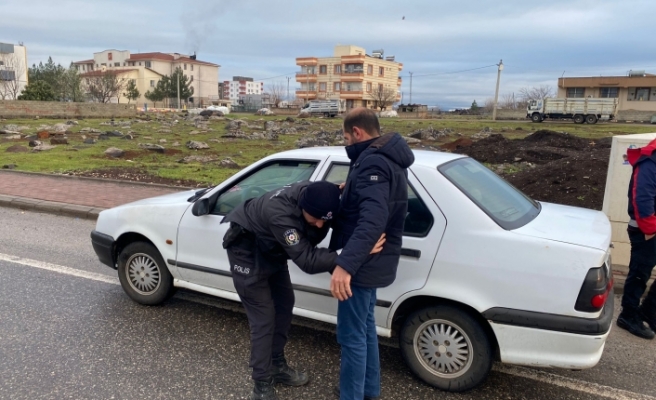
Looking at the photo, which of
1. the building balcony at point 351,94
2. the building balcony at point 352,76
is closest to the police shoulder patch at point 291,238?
the building balcony at point 352,76

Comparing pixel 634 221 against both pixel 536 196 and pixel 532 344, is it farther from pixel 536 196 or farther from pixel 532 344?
pixel 536 196

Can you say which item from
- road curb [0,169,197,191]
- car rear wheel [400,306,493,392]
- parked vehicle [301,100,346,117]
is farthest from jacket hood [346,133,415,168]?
parked vehicle [301,100,346,117]

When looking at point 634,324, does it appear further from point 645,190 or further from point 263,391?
point 263,391

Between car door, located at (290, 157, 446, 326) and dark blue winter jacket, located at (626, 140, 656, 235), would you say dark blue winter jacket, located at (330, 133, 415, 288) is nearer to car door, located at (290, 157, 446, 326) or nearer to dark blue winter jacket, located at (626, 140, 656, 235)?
car door, located at (290, 157, 446, 326)

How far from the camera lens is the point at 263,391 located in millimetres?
3146

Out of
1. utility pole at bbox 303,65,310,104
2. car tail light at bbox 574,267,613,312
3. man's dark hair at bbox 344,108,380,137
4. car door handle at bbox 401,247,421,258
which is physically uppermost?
utility pole at bbox 303,65,310,104

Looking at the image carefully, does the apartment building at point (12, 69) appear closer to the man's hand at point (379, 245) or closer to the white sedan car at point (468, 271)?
the white sedan car at point (468, 271)

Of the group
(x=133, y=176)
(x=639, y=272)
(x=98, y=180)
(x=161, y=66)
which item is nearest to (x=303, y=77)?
(x=161, y=66)

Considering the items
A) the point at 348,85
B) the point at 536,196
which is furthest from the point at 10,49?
the point at 536,196

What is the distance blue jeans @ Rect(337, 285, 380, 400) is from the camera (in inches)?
110

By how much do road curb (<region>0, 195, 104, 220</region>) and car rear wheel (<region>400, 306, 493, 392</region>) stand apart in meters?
6.71

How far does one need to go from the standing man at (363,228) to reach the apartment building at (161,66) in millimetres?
108913

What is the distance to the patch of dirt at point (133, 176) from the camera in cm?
1107

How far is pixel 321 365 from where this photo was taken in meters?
3.67
